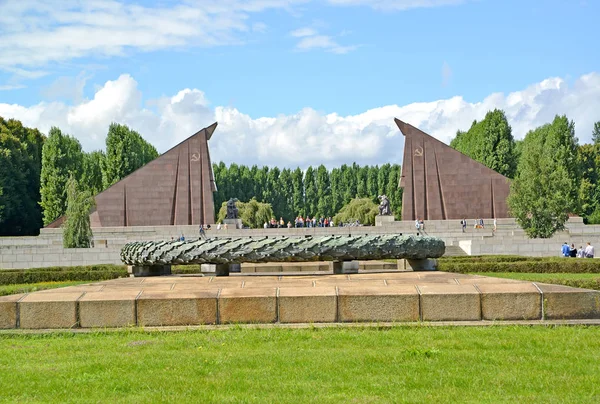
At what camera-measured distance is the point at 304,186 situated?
73562 mm

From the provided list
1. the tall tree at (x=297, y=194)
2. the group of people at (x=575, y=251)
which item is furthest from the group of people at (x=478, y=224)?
the tall tree at (x=297, y=194)

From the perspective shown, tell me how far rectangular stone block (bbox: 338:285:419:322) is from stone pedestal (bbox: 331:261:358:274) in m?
2.69

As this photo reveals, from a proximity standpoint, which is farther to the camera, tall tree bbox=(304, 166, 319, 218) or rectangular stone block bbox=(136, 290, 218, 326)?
tall tree bbox=(304, 166, 319, 218)

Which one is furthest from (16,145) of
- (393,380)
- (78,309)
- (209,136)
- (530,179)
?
(393,380)

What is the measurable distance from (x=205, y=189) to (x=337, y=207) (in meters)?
32.7

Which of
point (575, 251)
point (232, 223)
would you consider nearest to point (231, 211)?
point (232, 223)

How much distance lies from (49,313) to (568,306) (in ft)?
17.4

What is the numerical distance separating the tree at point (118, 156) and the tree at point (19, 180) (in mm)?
5151

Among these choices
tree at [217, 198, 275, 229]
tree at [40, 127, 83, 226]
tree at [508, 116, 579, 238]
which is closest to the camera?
tree at [508, 116, 579, 238]

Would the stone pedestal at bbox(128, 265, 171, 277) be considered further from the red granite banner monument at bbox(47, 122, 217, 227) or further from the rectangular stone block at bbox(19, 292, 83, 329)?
the red granite banner monument at bbox(47, 122, 217, 227)

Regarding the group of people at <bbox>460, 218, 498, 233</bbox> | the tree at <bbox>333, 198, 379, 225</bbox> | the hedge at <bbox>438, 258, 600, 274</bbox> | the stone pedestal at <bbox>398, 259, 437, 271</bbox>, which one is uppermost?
the tree at <bbox>333, 198, 379, 225</bbox>

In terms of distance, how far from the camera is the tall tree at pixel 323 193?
238 ft

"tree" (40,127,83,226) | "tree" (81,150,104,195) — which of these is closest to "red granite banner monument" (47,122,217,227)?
"tree" (40,127,83,226)

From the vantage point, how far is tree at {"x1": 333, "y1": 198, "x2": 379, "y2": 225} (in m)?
56.5
